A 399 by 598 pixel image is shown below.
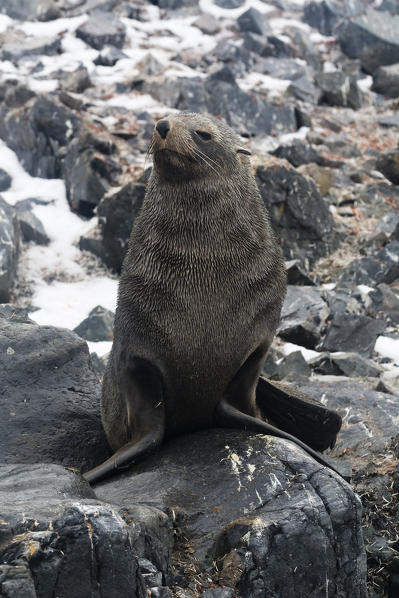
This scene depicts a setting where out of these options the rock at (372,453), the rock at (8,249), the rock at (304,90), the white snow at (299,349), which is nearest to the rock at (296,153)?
the rock at (304,90)

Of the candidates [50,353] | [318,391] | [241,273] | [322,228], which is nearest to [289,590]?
[241,273]

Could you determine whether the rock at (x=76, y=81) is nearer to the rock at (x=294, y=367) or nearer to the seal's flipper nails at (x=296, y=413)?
the rock at (x=294, y=367)

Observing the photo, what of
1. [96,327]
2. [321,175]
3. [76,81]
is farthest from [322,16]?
[96,327]

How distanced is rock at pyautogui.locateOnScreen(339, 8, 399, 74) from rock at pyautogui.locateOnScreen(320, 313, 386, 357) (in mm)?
12273

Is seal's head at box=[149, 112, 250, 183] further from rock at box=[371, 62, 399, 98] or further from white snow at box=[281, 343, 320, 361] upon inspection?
rock at box=[371, 62, 399, 98]

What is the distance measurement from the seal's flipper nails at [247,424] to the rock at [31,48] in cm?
1342

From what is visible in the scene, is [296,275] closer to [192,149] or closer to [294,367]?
[294,367]

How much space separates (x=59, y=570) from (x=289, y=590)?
134 cm

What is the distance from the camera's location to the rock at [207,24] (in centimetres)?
1966

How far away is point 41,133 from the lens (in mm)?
13172

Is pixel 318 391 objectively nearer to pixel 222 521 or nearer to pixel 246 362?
pixel 246 362

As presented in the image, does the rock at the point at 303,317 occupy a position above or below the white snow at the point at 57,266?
above

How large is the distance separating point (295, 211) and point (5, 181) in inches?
189

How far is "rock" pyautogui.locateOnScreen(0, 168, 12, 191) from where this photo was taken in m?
12.6
